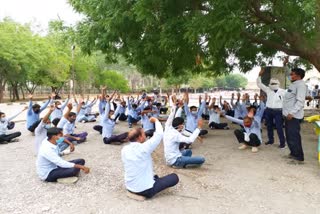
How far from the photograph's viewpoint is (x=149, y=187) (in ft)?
16.9

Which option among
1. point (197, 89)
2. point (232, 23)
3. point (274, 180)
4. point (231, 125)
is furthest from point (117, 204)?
point (197, 89)

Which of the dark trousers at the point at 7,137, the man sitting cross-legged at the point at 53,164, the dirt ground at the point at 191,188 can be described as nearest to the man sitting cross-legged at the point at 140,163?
the dirt ground at the point at 191,188

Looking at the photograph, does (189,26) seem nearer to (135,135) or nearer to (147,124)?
(135,135)

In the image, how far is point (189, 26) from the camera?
6812mm

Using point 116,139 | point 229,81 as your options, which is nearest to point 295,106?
point 116,139

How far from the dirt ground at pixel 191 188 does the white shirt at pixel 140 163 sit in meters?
0.29

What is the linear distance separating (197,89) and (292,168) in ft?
253

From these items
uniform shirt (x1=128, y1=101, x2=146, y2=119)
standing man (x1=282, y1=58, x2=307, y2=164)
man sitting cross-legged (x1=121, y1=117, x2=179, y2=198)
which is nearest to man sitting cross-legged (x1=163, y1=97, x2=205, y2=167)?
man sitting cross-legged (x1=121, y1=117, x2=179, y2=198)

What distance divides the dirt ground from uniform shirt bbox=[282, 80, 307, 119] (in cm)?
119

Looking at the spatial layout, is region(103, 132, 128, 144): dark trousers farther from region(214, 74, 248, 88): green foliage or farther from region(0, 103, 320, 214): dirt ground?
region(214, 74, 248, 88): green foliage

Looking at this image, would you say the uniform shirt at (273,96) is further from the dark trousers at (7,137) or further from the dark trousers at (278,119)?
the dark trousers at (7,137)

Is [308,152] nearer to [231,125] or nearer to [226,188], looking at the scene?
[226,188]

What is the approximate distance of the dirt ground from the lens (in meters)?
4.97

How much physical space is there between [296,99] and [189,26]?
2734 millimetres
